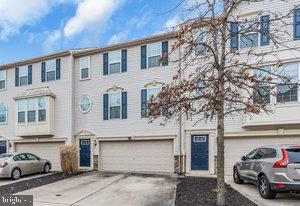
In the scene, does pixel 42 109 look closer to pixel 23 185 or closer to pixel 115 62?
pixel 115 62

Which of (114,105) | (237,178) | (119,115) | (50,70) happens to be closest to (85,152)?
(119,115)

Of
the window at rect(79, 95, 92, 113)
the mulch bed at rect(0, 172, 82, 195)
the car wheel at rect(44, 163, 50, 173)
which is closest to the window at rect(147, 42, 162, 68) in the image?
the window at rect(79, 95, 92, 113)

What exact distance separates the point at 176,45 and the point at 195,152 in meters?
9.89

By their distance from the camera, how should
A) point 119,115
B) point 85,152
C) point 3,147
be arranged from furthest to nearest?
point 3,147 → point 85,152 → point 119,115

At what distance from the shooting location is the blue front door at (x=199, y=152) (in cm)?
1711

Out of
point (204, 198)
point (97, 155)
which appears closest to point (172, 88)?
point (204, 198)

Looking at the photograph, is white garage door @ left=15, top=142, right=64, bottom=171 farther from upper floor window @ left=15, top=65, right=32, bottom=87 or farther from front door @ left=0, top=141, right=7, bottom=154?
upper floor window @ left=15, top=65, right=32, bottom=87

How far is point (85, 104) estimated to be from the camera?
20.9 metres

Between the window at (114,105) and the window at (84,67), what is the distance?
92.2 inches

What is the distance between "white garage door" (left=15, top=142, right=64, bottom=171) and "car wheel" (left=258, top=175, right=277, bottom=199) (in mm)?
14535

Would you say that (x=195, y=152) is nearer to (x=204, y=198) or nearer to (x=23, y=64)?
(x=204, y=198)

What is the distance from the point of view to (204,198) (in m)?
10.4

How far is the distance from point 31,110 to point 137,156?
845 centimetres

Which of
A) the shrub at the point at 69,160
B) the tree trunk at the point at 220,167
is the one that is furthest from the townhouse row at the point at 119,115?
the tree trunk at the point at 220,167
